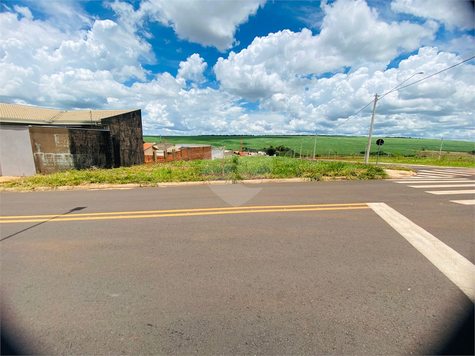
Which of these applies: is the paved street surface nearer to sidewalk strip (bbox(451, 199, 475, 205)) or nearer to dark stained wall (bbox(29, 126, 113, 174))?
sidewalk strip (bbox(451, 199, 475, 205))

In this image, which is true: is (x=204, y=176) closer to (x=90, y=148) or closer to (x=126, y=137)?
(x=90, y=148)

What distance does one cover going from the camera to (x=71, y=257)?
10.2 ft

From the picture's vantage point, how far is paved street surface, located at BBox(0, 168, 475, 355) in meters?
1.77

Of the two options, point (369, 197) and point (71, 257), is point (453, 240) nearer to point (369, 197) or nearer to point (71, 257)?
point (369, 197)

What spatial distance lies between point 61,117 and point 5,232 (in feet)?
70.1

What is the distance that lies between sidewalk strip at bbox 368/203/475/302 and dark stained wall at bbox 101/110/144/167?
69.0 feet

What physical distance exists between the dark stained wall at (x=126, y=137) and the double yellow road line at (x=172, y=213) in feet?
52.0

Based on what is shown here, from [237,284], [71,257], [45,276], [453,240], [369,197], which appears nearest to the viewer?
[237,284]

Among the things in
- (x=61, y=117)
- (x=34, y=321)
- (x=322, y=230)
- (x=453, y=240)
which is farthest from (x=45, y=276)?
(x=61, y=117)

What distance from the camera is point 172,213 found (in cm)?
513

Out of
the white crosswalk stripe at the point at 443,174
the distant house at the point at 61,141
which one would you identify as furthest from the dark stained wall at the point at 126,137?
the white crosswalk stripe at the point at 443,174

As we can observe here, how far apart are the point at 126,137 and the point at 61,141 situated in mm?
7301

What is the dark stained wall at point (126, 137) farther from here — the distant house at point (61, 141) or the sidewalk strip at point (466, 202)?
the sidewalk strip at point (466, 202)

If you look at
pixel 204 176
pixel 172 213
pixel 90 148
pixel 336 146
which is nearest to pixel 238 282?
pixel 172 213
